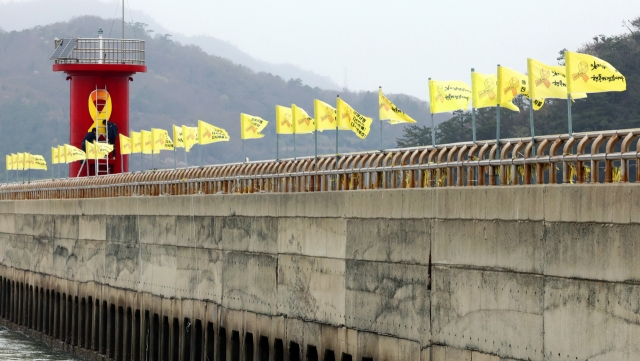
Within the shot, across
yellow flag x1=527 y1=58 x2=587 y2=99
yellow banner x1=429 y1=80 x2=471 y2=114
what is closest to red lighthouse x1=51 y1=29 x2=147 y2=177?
yellow banner x1=429 y1=80 x2=471 y2=114

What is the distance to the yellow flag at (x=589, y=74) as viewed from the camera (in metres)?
20.4

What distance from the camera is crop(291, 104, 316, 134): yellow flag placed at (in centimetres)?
3369

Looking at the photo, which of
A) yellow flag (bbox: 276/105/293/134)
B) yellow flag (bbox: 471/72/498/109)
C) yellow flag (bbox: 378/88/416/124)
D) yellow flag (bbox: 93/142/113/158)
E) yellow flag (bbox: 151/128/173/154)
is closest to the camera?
yellow flag (bbox: 471/72/498/109)

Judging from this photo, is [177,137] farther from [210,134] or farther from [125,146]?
→ [125,146]

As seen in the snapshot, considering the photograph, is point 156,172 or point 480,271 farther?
point 156,172

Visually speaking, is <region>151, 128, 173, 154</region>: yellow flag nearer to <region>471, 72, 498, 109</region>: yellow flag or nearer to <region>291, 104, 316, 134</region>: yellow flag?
<region>291, 104, 316, 134</region>: yellow flag

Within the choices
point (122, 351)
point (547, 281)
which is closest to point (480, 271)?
point (547, 281)

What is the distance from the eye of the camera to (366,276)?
25547 millimetres

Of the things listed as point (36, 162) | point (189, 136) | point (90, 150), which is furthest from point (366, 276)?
point (36, 162)

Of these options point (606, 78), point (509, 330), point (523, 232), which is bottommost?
point (509, 330)

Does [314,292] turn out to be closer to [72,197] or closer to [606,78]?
[606,78]

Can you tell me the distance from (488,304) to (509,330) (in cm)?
76

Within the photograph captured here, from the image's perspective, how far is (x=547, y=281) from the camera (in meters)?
19.8

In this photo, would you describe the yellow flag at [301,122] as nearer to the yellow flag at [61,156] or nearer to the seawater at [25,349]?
the seawater at [25,349]
